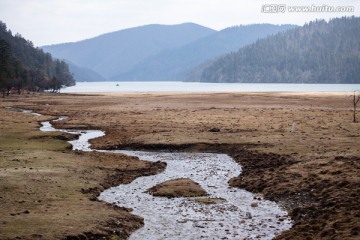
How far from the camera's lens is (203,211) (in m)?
24.8

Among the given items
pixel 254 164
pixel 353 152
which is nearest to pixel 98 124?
pixel 254 164

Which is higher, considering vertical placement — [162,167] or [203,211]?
[162,167]

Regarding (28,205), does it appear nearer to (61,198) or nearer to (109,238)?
(61,198)

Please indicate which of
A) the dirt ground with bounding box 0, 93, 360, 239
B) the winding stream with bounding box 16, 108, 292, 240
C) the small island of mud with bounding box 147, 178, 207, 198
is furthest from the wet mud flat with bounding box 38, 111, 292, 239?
the dirt ground with bounding box 0, 93, 360, 239

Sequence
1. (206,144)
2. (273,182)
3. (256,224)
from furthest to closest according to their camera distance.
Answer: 1. (206,144)
2. (273,182)
3. (256,224)

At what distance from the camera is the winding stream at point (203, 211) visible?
21202 mm

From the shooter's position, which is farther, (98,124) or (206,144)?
(98,124)

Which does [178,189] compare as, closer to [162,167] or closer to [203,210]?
[203,210]

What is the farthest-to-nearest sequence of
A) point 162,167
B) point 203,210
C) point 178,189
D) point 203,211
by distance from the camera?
point 162,167 < point 178,189 < point 203,210 < point 203,211

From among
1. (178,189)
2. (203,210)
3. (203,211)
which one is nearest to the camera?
(203,211)

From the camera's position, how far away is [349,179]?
89.7 feet

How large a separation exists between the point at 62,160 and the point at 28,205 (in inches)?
588

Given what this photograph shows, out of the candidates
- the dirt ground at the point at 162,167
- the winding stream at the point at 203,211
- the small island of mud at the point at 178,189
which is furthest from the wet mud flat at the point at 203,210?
the dirt ground at the point at 162,167

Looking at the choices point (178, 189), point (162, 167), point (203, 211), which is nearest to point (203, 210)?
point (203, 211)
